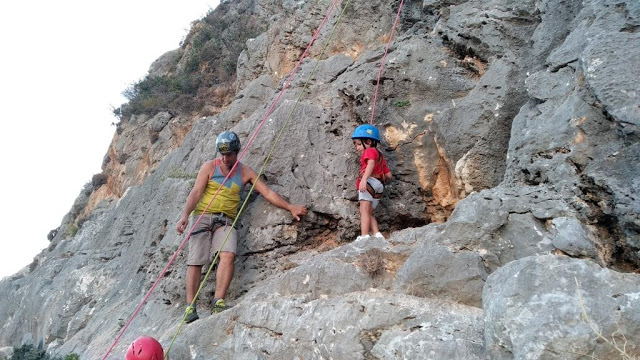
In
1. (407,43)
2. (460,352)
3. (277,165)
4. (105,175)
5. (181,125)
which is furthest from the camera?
(105,175)

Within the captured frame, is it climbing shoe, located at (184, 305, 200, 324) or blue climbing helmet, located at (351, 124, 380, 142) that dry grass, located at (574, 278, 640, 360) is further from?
climbing shoe, located at (184, 305, 200, 324)

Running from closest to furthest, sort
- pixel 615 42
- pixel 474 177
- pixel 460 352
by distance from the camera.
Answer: pixel 460 352, pixel 615 42, pixel 474 177

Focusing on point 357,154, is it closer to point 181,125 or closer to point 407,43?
point 407,43

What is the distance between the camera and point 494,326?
3.49 meters

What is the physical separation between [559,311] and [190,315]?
4.20 m

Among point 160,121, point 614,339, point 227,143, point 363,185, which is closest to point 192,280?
point 227,143

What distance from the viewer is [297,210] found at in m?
6.95

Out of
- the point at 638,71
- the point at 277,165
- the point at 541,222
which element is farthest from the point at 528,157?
the point at 277,165

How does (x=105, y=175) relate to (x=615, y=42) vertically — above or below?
below

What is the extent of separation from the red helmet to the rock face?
0.35m

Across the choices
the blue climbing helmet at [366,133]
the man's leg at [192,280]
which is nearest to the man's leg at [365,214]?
the blue climbing helmet at [366,133]

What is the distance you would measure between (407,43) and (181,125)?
897cm

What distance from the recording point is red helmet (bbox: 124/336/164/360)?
5130mm

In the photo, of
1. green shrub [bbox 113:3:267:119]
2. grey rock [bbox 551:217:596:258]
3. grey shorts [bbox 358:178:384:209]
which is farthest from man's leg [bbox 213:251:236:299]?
green shrub [bbox 113:3:267:119]
